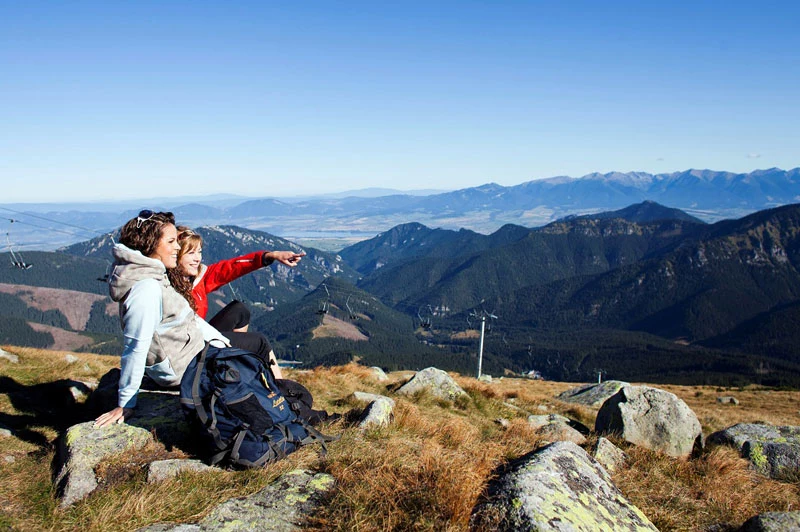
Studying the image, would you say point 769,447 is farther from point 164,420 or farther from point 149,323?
Result: point 149,323

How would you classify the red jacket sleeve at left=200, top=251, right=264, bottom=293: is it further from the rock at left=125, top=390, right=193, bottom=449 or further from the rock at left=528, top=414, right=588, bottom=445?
the rock at left=528, top=414, right=588, bottom=445

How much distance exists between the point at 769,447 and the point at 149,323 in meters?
Answer: 11.5

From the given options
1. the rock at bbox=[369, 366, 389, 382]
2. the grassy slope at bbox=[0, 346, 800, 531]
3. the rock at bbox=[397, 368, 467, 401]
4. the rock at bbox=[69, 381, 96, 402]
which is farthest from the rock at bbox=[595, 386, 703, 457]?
the rock at bbox=[69, 381, 96, 402]

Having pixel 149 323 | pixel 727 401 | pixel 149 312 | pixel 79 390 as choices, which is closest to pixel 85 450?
pixel 149 323

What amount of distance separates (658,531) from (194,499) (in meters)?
5.35

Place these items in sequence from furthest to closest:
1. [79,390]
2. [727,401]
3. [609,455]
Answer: [727,401] < [79,390] < [609,455]

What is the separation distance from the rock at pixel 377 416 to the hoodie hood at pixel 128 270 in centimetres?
422

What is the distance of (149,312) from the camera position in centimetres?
646

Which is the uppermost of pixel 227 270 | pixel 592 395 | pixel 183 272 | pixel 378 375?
pixel 183 272

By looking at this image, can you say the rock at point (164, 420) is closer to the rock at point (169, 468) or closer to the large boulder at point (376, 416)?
the rock at point (169, 468)

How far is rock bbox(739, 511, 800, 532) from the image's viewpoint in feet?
18.2

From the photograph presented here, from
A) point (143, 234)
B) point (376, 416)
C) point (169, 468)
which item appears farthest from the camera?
point (376, 416)

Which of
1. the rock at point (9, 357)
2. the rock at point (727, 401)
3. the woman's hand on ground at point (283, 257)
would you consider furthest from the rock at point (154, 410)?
the rock at point (727, 401)

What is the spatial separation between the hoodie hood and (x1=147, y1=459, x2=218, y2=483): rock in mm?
2214
